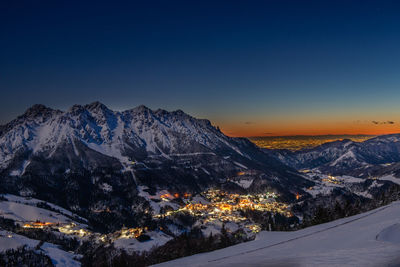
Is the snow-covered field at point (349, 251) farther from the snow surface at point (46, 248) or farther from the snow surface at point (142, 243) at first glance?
the snow surface at point (46, 248)

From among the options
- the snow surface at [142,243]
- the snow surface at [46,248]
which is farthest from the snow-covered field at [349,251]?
the snow surface at [46,248]

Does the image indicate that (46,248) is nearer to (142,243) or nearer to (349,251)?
(142,243)

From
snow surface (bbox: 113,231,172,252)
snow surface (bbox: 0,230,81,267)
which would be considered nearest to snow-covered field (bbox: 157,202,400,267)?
snow surface (bbox: 113,231,172,252)

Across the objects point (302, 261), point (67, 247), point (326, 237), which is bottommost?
point (67, 247)

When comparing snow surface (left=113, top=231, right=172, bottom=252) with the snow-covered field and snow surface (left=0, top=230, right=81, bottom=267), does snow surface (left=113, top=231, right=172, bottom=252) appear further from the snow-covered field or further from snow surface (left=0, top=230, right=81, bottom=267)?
the snow-covered field

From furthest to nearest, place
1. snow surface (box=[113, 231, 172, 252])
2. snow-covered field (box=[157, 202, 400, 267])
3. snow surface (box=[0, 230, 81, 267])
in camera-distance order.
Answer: snow surface (box=[113, 231, 172, 252]) < snow surface (box=[0, 230, 81, 267]) < snow-covered field (box=[157, 202, 400, 267])

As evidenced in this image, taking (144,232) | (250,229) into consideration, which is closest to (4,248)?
(144,232)

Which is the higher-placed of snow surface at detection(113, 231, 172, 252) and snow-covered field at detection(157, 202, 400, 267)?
snow-covered field at detection(157, 202, 400, 267)

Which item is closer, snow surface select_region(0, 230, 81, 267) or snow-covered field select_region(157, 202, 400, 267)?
snow-covered field select_region(157, 202, 400, 267)

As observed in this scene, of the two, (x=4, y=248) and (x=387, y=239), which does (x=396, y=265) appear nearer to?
(x=387, y=239)

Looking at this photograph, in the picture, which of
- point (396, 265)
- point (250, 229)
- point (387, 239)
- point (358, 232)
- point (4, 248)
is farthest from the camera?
point (250, 229)

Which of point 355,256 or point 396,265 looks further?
point 355,256
